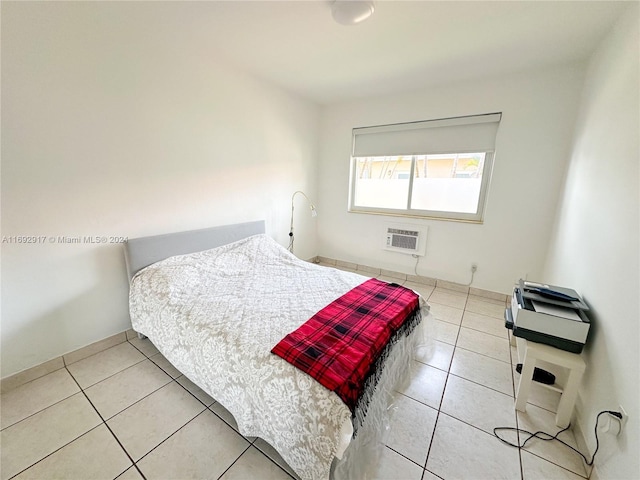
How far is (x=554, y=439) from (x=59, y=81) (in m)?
3.53

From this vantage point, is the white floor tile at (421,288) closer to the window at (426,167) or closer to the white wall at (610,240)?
the window at (426,167)

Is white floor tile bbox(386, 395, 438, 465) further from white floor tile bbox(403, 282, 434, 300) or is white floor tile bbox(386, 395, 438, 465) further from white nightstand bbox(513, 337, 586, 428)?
white floor tile bbox(403, 282, 434, 300)

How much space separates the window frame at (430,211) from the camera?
2.79 metres

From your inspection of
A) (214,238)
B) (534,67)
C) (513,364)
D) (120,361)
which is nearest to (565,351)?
(513,364)

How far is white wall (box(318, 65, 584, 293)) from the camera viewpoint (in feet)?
7.83

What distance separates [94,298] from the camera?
1878 mm

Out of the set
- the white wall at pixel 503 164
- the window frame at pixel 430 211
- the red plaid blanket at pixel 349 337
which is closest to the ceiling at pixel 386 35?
the white wall at pixel 503 164

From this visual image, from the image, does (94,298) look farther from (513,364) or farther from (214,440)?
(513,364)

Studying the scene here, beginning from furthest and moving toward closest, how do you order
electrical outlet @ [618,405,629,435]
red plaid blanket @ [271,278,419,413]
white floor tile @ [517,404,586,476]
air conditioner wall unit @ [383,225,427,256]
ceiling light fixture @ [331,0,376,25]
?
air conditioner wall unit @ [383,225,427,256], ceiling light fixture @ [331,0,376,25], white floor tile @ [517,404,586,476], red plaid blanket @ [271,278,419,413], electrical outlet @ [618,405,629,435]

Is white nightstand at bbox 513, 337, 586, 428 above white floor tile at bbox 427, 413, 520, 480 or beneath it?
above

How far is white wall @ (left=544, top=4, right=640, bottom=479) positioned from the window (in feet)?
2.79

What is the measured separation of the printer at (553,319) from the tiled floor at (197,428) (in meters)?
0.48

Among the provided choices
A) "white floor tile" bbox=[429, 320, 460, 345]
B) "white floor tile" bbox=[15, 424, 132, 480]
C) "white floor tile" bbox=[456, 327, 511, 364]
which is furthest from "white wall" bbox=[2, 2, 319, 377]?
"white floor tile" bbox=[456, 327, 511, 364]

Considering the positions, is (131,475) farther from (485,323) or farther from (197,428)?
(485,323)
